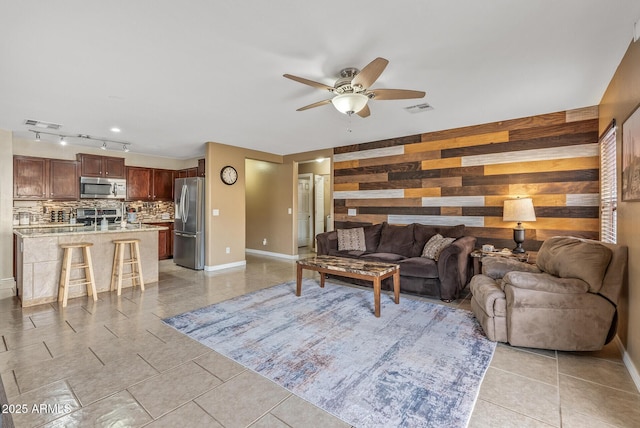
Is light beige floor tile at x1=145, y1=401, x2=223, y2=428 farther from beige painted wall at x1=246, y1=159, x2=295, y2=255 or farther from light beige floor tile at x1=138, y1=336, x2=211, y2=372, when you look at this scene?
beige painted wall at x1=246, y1=159, x2=295, y2=255

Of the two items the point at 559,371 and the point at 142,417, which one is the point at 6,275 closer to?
the point at 142,417

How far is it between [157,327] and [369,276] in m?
2.30

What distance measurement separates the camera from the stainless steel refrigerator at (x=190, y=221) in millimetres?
5723

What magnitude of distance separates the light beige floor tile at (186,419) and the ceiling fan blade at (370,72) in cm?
253

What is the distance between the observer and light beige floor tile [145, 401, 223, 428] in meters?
1.69

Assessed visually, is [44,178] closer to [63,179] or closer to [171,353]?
[63,179]

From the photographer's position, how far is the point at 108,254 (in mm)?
4410

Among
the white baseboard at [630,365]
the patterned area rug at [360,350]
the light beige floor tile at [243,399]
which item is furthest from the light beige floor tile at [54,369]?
the white baseboard at [630,365]

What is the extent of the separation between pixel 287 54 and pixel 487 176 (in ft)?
11.8

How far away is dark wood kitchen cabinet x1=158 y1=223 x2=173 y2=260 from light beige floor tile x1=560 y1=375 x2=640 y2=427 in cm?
720

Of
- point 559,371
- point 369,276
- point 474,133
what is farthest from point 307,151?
point 559,371

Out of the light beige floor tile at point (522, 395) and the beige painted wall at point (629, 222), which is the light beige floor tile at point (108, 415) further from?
the beige painted wall at point (629, 222)

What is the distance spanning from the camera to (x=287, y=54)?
242cm

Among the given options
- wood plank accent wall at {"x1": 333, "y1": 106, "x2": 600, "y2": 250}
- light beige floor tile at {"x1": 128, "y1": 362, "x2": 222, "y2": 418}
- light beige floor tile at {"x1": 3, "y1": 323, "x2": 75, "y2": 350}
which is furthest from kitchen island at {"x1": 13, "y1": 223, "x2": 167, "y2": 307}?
wood plank accent wall at {"x1": 333, "y1": 106, "x2": 600, "y2": 250}
